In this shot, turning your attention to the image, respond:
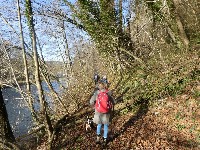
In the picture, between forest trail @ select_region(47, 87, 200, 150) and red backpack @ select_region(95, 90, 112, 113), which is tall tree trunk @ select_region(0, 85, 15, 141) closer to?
forest trail @ select_region(47, 87, 200, 150)

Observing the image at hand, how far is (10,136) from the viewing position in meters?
10.6

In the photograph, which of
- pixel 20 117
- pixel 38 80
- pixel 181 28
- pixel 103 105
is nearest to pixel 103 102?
pixel 103 105

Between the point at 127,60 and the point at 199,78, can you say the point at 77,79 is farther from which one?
the point at 199,78

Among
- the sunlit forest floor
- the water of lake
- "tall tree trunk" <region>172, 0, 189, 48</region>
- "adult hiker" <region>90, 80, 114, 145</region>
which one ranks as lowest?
the water of lake

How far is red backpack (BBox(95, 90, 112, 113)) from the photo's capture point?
8.85 metres

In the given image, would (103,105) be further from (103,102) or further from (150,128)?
(150,128)

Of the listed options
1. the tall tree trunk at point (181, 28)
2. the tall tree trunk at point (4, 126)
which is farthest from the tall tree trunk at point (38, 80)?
the tall tree trunk at point (181, 28)

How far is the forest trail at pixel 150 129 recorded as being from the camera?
8992 mm

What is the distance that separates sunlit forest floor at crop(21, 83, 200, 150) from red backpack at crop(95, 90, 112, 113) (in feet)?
3.87

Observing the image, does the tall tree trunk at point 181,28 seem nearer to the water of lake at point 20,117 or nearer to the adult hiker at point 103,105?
the adult hiker at point 103,105

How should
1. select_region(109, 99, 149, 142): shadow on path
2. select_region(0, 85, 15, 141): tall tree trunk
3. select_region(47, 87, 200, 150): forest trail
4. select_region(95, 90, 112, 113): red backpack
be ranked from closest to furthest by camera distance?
select_region(95, 90, 112, 113): red backpack < select_region(47, 87, 200, 150): forest trail < select_region(109, 99, 149, 142): shadow on path < select_region(0, 85, 15, 141): tall tree trunk

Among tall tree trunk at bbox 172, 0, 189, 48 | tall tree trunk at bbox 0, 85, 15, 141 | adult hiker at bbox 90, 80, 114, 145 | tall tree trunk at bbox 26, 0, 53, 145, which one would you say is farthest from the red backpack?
tall tree trunk at bbox 172, 0, 189, 48

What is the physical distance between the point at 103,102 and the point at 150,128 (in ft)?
6.84

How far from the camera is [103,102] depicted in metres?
8.88
